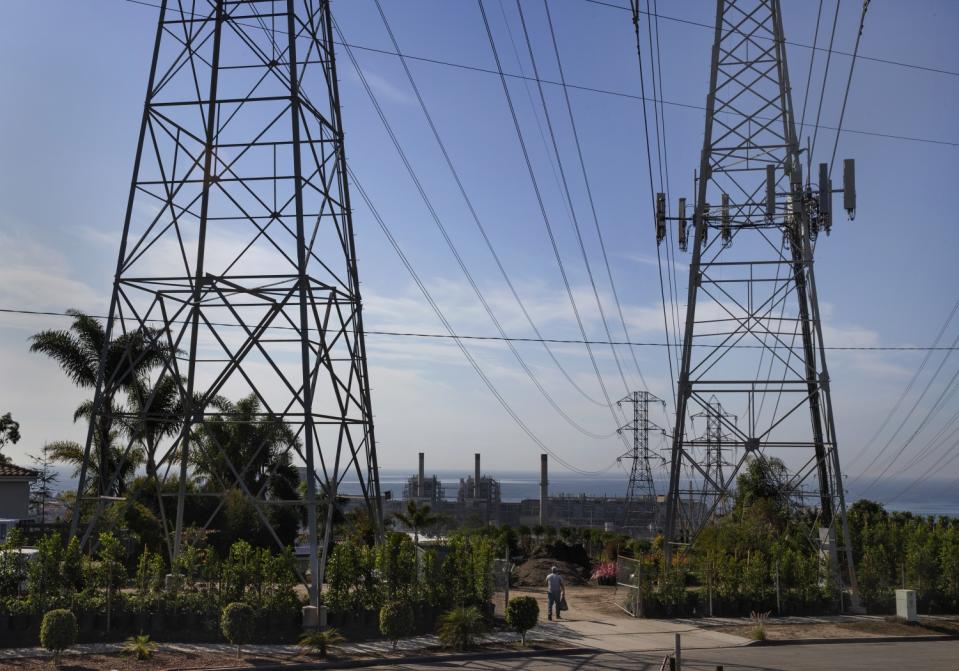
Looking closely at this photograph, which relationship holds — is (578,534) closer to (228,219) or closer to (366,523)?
(366,523)

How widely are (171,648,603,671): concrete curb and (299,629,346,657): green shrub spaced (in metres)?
0.62

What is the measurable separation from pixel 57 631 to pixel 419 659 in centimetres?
644

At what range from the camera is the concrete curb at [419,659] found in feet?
56.8

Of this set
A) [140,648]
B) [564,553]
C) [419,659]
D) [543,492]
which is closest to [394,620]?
[419,659]

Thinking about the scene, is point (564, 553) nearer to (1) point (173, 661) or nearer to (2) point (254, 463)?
(2) point (254, 463)

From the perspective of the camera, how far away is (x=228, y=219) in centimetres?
2303

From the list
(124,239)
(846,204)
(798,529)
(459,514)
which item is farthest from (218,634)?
(459,514)

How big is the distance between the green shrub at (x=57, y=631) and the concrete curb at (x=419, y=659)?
7.09 ft

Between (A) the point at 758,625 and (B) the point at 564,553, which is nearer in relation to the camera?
(A) the point at 758,625

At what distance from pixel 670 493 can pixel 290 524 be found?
19522 millimetres

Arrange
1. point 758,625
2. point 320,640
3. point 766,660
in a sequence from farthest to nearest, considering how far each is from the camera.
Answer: point 758,625, point 766,660, point 320,640

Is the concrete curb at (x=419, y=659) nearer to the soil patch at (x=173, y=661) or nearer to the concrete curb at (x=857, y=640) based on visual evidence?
the soil patch at (x=173, y=661)

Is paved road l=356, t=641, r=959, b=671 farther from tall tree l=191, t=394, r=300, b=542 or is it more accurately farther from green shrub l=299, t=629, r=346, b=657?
tall tree l=191, t=394, r=300, b=542

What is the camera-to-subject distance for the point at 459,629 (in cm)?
1967
